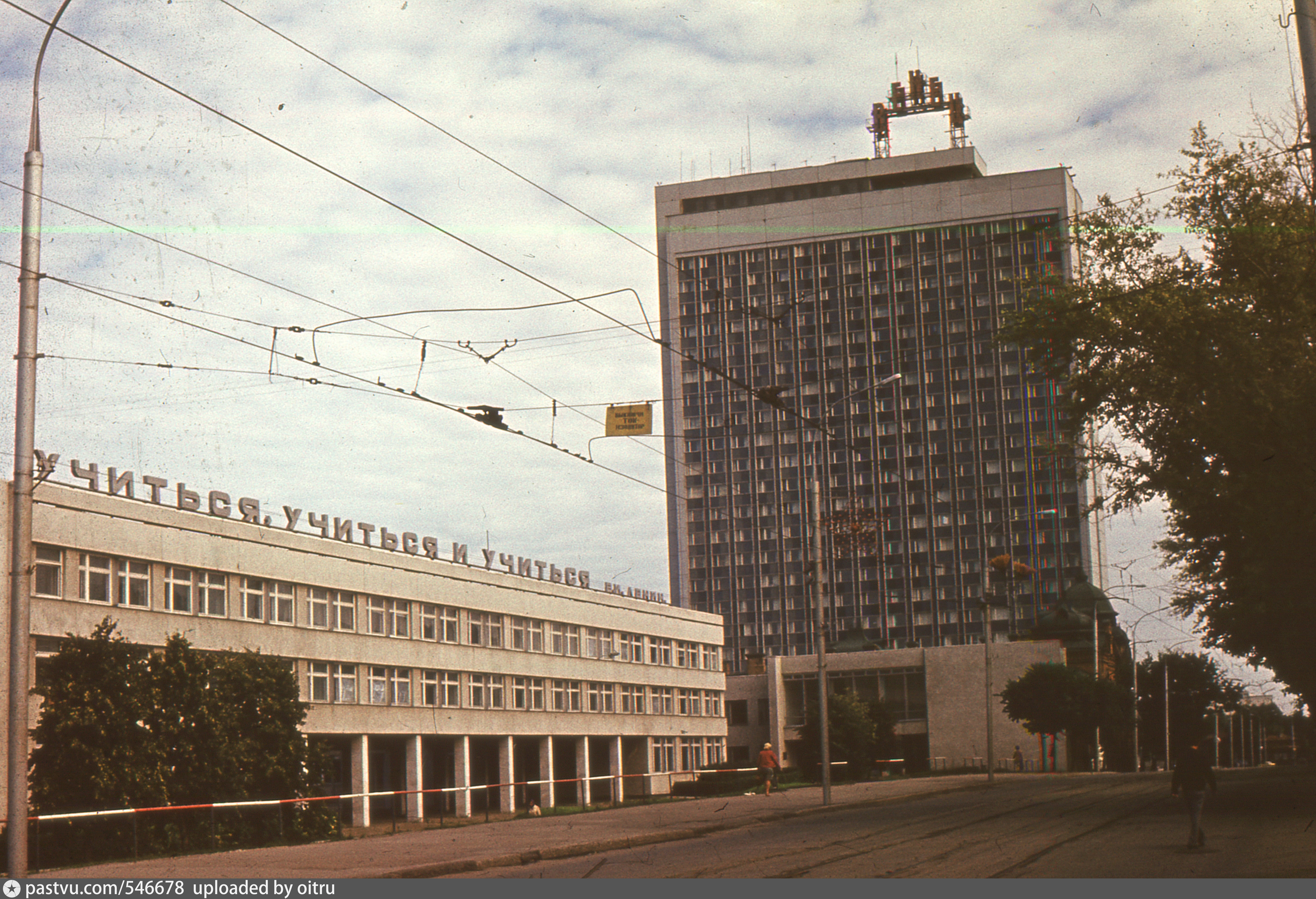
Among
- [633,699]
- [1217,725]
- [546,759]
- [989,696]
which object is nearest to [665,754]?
[633,699]

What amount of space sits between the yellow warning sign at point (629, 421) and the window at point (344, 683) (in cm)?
2909

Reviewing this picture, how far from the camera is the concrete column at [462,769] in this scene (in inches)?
2384

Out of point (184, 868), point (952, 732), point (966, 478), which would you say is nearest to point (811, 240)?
point (966, 478)

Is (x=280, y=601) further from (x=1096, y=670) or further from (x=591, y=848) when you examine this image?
(x=1096, y=670)

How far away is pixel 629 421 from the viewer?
27734mm

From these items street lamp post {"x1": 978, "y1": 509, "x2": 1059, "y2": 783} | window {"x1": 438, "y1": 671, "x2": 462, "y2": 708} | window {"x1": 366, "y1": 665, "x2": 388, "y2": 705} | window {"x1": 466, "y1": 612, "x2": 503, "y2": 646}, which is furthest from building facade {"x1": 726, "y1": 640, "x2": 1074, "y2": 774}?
window {"x1": 366, "y1": 665, "x2": 388, "y2": 705}

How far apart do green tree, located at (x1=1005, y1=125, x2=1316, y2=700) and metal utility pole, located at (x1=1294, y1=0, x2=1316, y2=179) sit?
22.0 ft

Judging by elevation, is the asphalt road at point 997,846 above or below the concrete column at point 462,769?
above

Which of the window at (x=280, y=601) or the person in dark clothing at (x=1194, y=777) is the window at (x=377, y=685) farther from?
the person in dark clothing at (x=1194, y=777)

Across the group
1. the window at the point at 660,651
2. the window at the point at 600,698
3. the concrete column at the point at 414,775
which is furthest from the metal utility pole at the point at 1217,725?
the concrete column at the point at 414,775

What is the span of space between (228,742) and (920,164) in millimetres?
111885

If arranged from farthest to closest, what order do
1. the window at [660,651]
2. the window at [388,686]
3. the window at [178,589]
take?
the window at [660,651]
the window at [388,686]
the window at [178,589]

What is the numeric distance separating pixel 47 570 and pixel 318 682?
1359 cm

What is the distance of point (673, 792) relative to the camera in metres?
54.9
